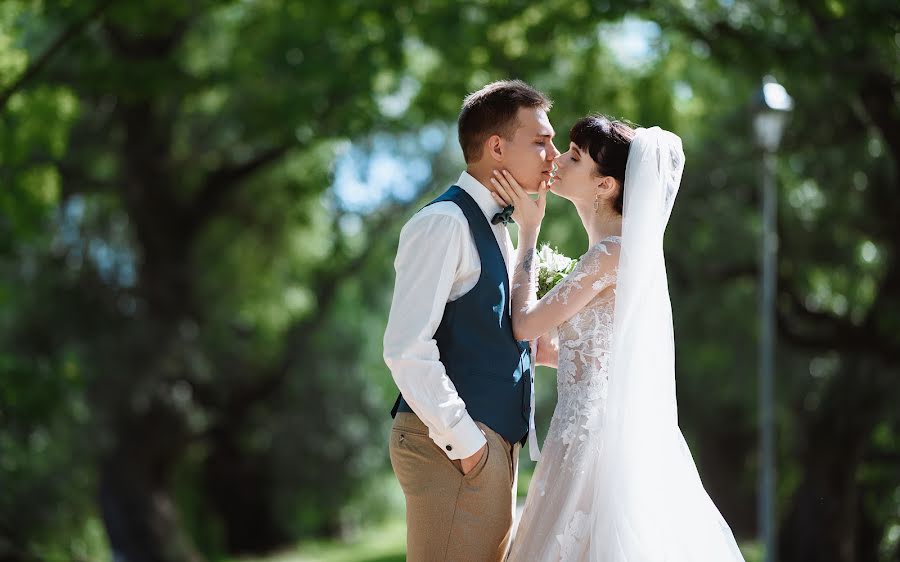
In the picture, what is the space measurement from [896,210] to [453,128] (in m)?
10.9

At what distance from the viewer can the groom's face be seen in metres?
4.04

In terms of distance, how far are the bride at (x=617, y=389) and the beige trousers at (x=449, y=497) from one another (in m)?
0.28

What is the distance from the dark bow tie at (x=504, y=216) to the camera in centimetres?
403

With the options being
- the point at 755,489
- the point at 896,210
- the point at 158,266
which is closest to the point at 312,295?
the point at 158,266

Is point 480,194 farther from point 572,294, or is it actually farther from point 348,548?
point 348,548

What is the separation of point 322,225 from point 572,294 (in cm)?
1624

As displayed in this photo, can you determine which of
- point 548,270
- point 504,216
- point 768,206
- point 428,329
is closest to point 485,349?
point 428,329

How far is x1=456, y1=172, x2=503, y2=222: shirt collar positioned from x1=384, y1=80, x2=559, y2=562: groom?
32 millimetres

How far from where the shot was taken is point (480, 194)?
4.05 meters

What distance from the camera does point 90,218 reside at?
61.3ft

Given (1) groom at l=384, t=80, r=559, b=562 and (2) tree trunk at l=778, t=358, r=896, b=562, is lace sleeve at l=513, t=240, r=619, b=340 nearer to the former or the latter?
(1) groom at l=384, t=80, r=559, b=562

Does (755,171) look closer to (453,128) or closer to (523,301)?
(453,128)

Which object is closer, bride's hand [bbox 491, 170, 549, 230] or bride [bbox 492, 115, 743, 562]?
bride [bbox 492, 115, 743, 562]

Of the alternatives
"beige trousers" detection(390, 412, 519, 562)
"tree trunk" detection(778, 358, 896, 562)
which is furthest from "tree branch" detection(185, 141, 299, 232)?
"beige trousers" detection(390, 412, 519, 562)
